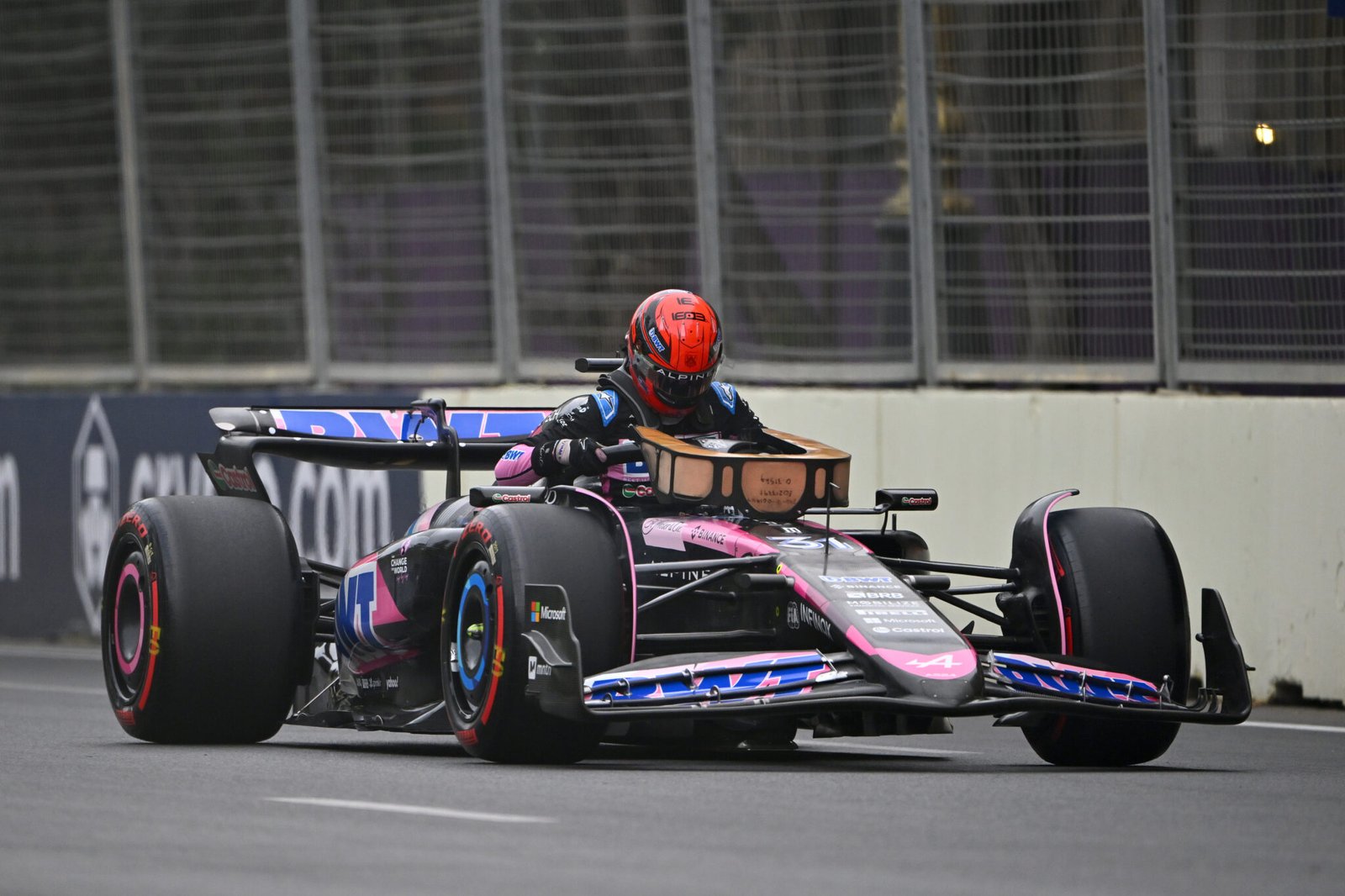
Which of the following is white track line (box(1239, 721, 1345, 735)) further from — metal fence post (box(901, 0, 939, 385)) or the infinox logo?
the infinox logo

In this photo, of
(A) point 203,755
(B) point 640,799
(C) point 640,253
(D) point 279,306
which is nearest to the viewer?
(B) point 640,799

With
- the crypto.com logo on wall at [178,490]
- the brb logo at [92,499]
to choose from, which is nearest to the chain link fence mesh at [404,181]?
the crypto.com logo on wall at [178,490]

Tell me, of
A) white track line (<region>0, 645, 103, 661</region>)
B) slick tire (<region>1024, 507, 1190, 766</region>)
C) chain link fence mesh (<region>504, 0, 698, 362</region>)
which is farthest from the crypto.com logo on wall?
slick tire (<region>1024, 507, 1190, 766</region>)

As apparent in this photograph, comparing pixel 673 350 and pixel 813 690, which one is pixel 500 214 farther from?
pixel 813 690

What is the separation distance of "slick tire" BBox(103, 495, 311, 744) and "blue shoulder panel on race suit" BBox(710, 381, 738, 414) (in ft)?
5.79

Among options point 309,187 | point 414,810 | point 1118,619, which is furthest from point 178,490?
point 414,810

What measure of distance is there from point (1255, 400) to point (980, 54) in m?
2.74

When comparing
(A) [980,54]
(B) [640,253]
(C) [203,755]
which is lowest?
(C) [203,755]

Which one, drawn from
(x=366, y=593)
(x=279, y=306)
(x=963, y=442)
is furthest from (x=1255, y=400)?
(x=279, y=306)

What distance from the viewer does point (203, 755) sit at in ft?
31.7

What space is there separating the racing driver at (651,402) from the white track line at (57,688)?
4248 mm

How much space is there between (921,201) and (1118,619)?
18.1 ft

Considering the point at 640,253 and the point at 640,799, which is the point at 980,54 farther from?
the point at 640,799

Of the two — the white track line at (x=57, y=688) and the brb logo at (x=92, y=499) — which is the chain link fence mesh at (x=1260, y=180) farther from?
the brb logo at (x=92, y=499)
